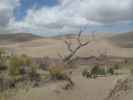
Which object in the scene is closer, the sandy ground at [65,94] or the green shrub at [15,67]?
the sandy ground at [65,94]

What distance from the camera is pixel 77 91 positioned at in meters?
19.4

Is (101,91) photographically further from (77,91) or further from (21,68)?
(21,68)

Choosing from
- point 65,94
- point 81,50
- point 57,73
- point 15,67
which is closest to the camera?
point 65,94

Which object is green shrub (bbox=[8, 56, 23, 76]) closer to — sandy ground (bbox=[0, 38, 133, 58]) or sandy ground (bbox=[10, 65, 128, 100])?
sandy ground (bbox=[10, 65, 128, 100])

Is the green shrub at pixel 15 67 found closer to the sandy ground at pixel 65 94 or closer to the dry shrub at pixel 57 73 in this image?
the dry shrub at pixel 57 73

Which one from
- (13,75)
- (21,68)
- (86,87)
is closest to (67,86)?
(86,87)

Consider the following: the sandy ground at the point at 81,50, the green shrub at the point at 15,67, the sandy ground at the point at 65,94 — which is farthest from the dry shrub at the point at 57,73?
the sandy ground at the point at 81,50

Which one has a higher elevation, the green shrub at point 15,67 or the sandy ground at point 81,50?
the green shrub at point 15,67

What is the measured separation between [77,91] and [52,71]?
6.35 meters

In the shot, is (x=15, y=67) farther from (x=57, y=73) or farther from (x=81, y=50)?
(x=81, y=50)

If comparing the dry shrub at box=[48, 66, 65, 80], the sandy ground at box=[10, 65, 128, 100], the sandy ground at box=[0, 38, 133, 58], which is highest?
the dry shrub at box=[48, 66, 65, 80]

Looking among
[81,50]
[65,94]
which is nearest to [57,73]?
[65,94]

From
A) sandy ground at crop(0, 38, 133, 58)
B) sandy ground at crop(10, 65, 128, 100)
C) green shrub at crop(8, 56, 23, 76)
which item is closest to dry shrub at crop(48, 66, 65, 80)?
green shrub at crop(8, 56, 23, 76)

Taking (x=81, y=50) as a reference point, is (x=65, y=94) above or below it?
above
